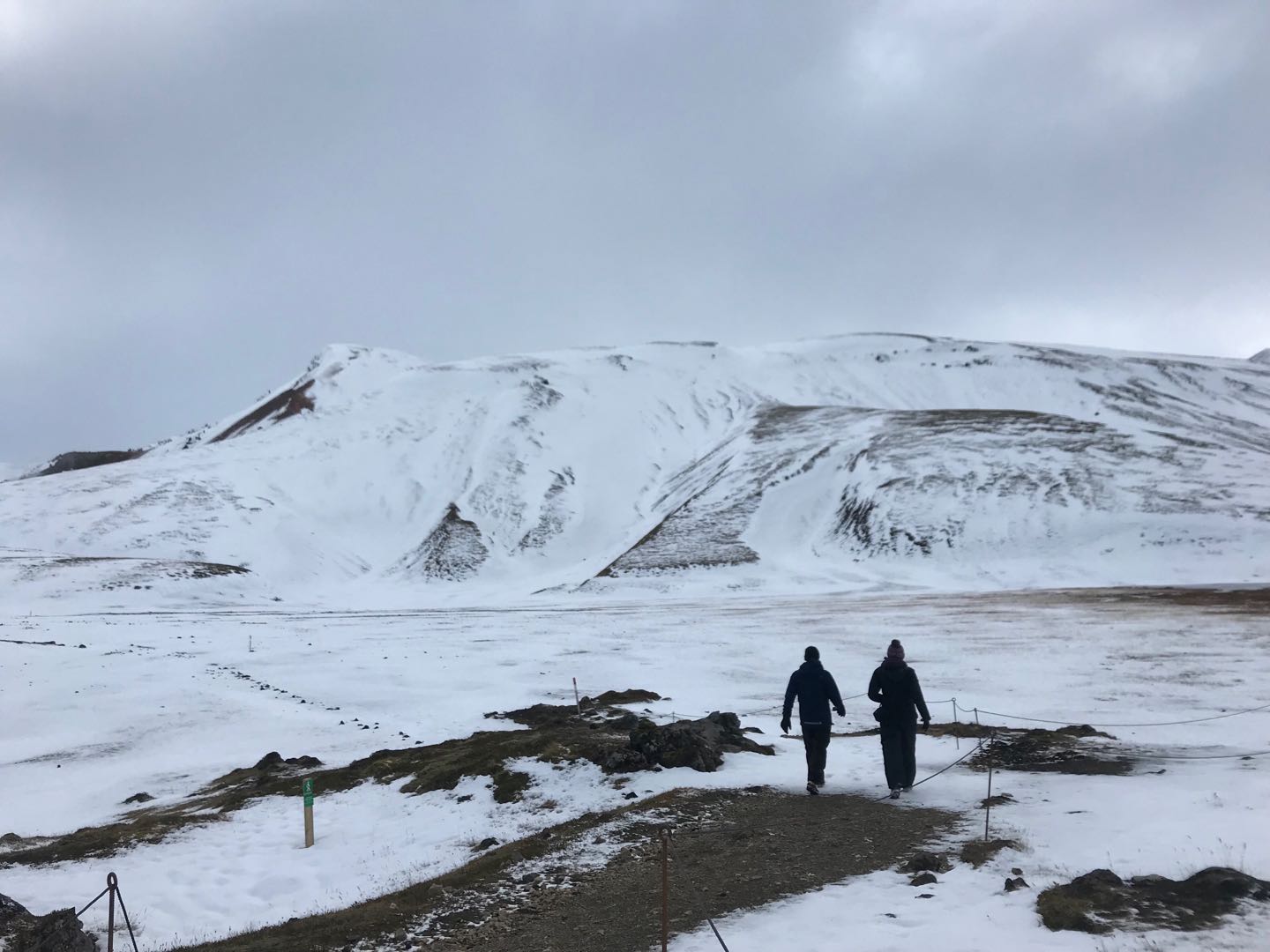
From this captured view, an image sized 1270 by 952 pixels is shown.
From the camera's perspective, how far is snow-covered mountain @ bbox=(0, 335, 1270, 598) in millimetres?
57719

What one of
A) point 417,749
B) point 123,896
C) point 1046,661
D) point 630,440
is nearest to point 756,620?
point 1046,661

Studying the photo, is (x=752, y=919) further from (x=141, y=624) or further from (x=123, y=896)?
(x=141, y=624)

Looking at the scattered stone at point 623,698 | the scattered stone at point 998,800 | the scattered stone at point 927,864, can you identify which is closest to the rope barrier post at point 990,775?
the scattered stone at point 998,800

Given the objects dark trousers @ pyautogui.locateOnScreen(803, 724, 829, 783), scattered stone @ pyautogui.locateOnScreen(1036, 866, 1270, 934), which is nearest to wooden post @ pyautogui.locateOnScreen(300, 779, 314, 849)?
dark trousers @ pyautogui.locateOnScreen(803, 724, 829, 783)

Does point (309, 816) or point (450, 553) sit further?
point (450, 553)

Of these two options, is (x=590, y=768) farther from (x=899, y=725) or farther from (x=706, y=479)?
(x=706, y=479)

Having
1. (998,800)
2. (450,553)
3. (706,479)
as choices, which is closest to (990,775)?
(998,800)

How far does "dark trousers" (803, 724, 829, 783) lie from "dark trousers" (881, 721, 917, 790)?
2.85ft

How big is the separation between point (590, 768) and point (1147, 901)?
8852mm

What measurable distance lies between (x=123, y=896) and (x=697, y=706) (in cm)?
1374

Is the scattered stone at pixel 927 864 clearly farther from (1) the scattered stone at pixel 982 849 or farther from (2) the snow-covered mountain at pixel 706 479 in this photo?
(2) the snow-covered mountain at pixel 706 479

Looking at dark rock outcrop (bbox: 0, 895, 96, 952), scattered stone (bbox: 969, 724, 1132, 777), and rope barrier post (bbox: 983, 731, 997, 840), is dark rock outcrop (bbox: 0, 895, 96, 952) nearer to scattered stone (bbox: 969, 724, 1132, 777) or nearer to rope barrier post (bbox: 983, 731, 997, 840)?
rope barrier post (bbox: 983, 731, 997, 840)

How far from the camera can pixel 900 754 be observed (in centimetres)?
1145

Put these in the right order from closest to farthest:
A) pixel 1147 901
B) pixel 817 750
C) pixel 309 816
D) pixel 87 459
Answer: pixel 1147 901 → pixel 817 750 → pixel 309 816 → pixel 87 459
